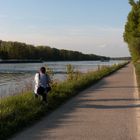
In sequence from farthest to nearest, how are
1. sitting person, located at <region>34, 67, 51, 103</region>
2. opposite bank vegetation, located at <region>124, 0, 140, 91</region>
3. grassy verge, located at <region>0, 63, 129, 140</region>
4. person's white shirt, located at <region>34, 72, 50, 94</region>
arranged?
opposite bank vegetation, located at <region>124, 0, 140, 91</region> < person's white shirt, located at <region>34, 72, 50, 94</region> < sitting person, located at <region>34, 67, 51, 103</region> < grassy verge, located at <region>0, 63, 129, 140</region>

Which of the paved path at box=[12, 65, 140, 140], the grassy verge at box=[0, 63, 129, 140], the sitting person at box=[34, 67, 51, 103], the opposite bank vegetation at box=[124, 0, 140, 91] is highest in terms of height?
the opposite bank vegetation at box=[124, 0, 140, 91]

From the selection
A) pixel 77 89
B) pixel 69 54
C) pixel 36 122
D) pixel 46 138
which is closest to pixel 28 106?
pixel 36 122

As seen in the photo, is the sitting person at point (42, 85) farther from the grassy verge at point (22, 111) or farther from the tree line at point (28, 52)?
the tree line at point (28, 52)

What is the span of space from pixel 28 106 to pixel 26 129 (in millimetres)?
2974

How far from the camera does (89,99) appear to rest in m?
18.2

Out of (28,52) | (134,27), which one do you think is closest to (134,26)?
(134,27)

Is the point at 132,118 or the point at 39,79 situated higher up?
the point at 39,79

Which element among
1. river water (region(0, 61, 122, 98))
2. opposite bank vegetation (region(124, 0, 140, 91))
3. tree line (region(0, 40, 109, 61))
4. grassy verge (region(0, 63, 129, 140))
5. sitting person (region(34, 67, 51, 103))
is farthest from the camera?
tree line (region(0, 40, 109, 61))

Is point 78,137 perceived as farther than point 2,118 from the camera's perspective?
No

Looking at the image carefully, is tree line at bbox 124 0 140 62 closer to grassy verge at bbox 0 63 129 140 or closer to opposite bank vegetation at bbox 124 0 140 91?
opposite bank vegetation at bbox 124 0 140 91

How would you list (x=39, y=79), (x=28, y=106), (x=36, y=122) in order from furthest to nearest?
(x=39, y=79), (x=28, y=106), (x=36, y=122)

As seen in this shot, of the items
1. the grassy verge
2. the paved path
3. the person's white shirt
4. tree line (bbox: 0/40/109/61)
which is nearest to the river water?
the grassy verge

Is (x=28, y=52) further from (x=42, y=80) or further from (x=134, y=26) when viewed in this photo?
(x=42, y=80)

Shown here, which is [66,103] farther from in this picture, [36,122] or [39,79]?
[36,122]
